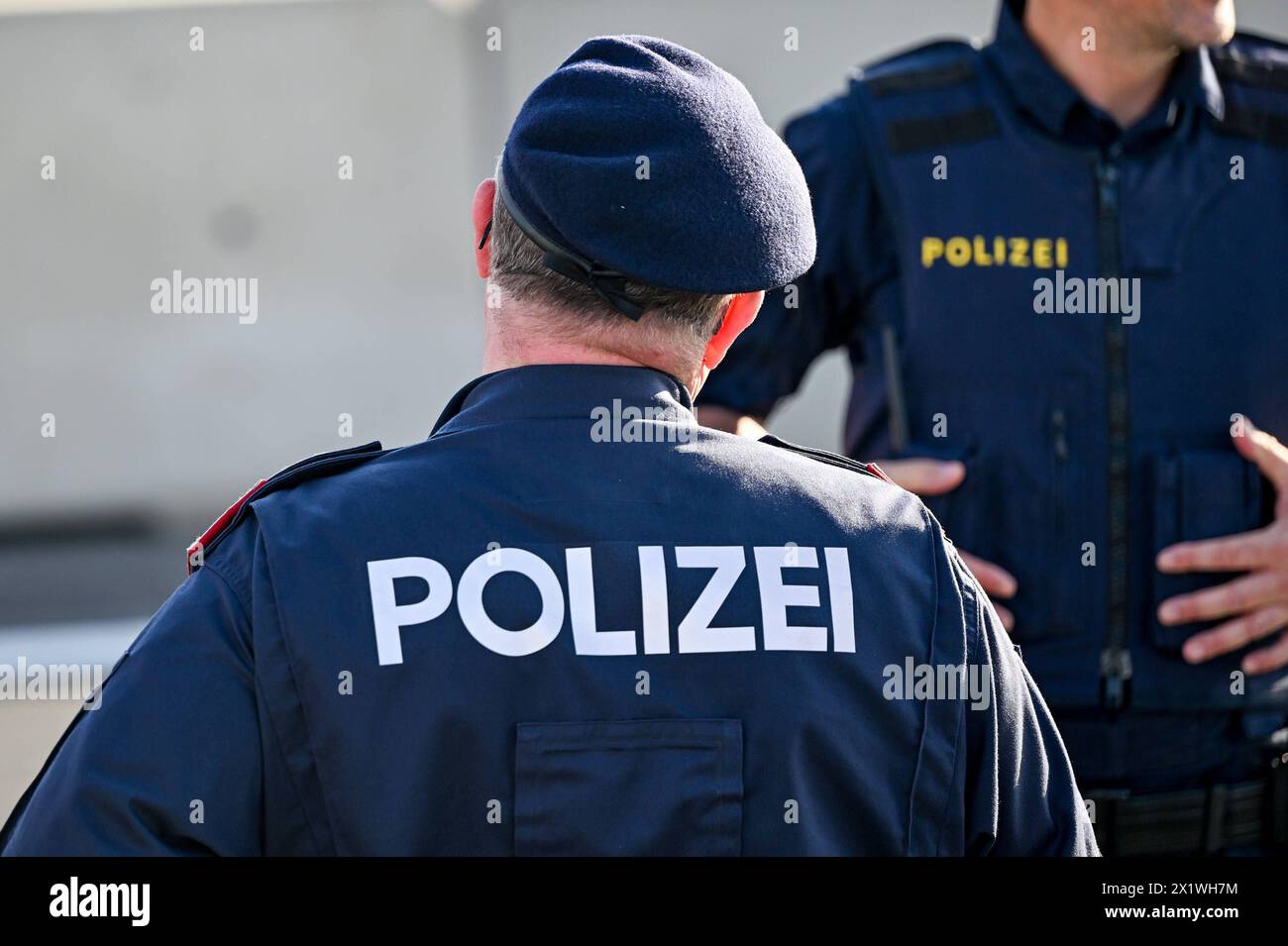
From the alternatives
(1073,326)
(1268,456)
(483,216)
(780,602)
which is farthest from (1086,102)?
(780,602)

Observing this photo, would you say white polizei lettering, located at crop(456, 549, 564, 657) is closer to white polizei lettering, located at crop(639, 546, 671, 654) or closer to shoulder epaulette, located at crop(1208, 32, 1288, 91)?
white polizei lettering, located at crop(639, 546, 671, 654)

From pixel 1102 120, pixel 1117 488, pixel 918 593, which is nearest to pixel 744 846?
pixel 918 593

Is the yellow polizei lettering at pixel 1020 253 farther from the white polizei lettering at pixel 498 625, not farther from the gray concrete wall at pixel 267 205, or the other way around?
the gray concrete wall at pixel 267 205

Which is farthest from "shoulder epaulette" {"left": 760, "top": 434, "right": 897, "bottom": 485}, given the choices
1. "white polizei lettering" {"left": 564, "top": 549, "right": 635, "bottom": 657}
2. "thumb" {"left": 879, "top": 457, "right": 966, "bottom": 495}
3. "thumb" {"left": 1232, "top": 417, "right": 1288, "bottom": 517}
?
"thumb" {"left": 1232, "top": 417, "right": 1288, "bottom": 517}

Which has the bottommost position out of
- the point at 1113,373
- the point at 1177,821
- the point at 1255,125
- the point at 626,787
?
the point at 1177,821

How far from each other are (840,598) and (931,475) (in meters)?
0.93

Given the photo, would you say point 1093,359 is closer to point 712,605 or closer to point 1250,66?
point 1250,66

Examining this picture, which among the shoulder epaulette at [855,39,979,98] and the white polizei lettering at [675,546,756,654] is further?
the shoulder epaulette at [855,39,979,98]

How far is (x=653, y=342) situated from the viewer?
128cm

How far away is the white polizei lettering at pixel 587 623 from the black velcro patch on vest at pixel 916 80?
4.43 ft

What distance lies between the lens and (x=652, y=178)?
1.20m

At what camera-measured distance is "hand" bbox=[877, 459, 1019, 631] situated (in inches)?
82.5

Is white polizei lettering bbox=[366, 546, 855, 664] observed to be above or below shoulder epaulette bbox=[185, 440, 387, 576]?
below
